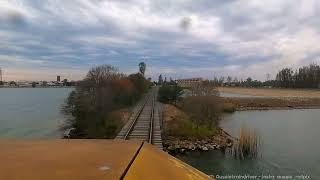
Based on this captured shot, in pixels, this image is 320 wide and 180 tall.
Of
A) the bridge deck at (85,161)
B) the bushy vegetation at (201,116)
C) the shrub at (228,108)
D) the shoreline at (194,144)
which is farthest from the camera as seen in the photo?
the shrub at (228,108)

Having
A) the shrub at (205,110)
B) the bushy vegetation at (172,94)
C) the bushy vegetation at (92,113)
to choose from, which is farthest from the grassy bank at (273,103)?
the bushy vegetation at (92,113)

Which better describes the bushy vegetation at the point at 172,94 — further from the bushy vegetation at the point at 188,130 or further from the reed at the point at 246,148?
the reed at the point at 246,148

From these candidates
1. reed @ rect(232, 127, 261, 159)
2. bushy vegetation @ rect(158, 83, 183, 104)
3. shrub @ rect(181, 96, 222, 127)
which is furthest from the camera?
bushy vegetation @ rect(158, 83, 183, 104)

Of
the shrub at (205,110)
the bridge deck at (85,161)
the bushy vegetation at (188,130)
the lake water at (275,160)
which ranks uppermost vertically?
the bridge deck at (85,161)

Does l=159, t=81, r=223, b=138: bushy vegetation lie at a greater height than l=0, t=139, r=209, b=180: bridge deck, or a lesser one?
lesser

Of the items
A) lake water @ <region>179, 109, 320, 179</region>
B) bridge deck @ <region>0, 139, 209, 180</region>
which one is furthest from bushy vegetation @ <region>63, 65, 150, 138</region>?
bridge deck @ <region>0, 139, 209, 180</region>

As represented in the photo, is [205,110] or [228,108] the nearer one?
[205,110]

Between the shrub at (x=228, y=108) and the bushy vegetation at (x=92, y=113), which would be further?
the shrub at (x=228, y=108)

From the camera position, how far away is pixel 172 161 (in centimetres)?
450

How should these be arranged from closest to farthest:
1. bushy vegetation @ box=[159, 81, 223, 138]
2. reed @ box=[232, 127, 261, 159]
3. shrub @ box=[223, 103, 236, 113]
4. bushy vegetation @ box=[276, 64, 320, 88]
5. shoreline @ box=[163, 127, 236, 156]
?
1. reed @ box=[232, 127, 261, 159]
2. shoreline @ box=[163, 127, 236, 156]
3. bushy vegetation @ box=[159, 81, 223, 138]
4. shrub @ box=[223, 103, 236, 113]
5. bushy vegetation @ box=[276, 64, 320, 88]

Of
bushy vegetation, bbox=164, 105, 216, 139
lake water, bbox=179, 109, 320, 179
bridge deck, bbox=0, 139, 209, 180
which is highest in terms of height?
bridge deck, bbox=0, 139, 209, 180

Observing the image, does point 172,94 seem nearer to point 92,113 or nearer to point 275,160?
point 92,113

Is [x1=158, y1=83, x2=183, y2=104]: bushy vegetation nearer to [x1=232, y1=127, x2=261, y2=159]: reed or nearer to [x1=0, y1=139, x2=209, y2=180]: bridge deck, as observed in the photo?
[x1=232, y1=127, x2=261, y2=159]: reed

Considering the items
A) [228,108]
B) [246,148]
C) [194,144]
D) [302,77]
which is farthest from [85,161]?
[302,77]
